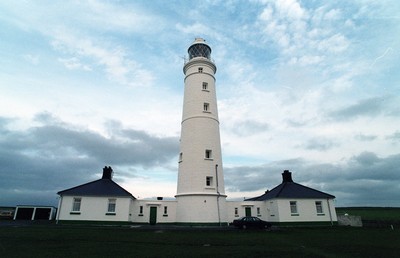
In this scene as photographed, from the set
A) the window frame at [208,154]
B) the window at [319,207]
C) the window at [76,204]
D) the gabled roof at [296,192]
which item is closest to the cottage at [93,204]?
the window at [76,204]

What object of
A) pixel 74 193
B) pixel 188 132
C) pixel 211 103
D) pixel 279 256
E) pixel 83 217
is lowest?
pixel 279 256

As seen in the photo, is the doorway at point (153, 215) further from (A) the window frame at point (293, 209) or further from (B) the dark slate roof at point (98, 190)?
(A) the window frame at point (293, 209)

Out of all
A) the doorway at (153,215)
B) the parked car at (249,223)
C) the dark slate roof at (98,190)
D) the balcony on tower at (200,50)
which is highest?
the balcony on tower at (200,50)

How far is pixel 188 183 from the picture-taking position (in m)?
22.6

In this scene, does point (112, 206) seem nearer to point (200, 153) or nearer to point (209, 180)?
point (209, 180)

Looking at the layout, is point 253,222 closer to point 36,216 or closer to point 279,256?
point 279,256

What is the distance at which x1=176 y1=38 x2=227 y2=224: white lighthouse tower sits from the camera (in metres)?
21.9

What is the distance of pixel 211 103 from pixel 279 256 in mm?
17325

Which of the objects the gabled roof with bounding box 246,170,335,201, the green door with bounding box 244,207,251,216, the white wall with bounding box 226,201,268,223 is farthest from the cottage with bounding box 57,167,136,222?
the gabled roof with bounding box 246,170,335,201

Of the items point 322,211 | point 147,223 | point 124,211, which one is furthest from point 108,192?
point 322,211

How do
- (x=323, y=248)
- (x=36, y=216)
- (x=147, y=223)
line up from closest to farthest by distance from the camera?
1. (x=323, y=248)
2. (x=147, y=223)
3. (x=36, y=216)

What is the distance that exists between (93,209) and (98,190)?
5.96 feet

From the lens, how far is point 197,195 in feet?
71.7

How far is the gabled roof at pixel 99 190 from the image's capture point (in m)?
24.3
